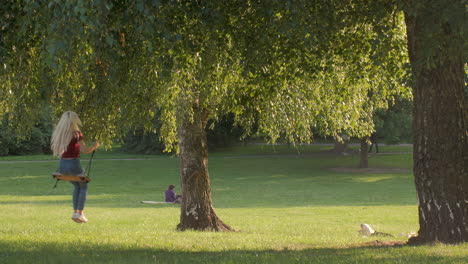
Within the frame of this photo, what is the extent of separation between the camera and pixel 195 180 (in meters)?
16.7

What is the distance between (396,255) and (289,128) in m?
6.47

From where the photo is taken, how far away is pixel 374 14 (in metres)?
10.2

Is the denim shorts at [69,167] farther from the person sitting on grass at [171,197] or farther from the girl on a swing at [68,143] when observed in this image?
the person sitting on grass at [171,197]

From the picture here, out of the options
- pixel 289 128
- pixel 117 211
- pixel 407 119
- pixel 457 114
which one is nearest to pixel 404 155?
pixel 407 119

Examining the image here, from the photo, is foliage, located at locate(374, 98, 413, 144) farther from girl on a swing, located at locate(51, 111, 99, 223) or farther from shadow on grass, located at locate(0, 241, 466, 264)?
girl on a swing, located at locate(51, 111, 99, 223)

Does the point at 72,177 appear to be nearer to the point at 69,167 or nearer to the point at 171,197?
the point at 69,167

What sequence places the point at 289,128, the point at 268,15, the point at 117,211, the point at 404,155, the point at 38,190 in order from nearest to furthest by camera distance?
the point at 268,15
the point at 289,128
the point at 117,211
the point at 38,190
the point at 404,155

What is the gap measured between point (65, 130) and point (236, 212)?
59.3ft

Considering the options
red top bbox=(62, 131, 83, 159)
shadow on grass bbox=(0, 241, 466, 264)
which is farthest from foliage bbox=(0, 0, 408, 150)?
shadow on grass bbox=(0, 241, 466, 264)

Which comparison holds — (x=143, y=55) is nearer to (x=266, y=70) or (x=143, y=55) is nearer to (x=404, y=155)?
(x=266, y=70)

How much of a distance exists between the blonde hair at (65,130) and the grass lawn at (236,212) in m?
1.80

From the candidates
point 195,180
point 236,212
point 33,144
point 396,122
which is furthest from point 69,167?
point 33,144

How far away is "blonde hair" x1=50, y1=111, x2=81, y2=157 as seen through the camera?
8.42m

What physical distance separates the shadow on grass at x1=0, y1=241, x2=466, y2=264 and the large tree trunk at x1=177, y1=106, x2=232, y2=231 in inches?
207
